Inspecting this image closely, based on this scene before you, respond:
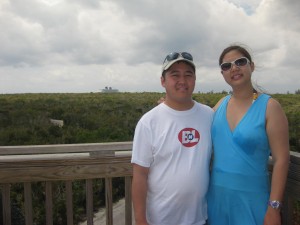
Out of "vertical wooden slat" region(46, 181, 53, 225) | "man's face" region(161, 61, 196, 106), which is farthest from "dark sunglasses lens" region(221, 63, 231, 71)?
"vertical wooden slat" region(46, 181, 53, 225)

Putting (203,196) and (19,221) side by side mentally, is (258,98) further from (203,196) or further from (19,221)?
(19,221)

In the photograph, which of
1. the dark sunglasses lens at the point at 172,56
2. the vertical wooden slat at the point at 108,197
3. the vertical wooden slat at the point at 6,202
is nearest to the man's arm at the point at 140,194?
the vertical wooden slat at the point at 108,197

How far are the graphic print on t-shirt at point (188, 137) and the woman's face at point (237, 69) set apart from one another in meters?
0.42

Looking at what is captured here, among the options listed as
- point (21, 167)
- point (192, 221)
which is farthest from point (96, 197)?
point (192, 221)

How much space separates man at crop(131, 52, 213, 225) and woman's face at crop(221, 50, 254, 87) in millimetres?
272

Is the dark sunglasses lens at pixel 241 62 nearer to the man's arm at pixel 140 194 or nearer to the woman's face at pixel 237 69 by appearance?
the woman's face at pixel 237 69

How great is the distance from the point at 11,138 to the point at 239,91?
869 cm

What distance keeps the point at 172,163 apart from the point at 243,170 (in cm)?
43

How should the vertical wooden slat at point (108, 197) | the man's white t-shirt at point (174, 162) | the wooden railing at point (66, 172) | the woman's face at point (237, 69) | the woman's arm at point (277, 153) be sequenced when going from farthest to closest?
the vertical wooden slat at point (108, 197)
the wooden railing at point (66, 172)
the woman's face at point (237, 69)
the man's white t-shirt at point (174, 162)
the woman's arm at point (277, 153)

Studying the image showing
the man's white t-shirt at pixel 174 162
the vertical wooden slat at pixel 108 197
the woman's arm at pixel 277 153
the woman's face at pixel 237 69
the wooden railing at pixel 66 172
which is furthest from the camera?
the vertical wooden slat at pixel 108 197

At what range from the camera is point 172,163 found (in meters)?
2.23

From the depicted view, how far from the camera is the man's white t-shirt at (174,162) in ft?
7.28

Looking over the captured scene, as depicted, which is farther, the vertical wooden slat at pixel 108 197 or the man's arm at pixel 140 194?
the vertical wooden slat at pixel 108 197

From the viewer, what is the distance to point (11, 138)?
9852 mm
